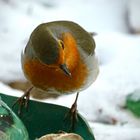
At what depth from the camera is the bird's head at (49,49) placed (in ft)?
7.59

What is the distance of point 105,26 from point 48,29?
2444 millimetres

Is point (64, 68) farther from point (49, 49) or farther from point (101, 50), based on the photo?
point (101, 50)

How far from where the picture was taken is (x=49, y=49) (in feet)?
7.63

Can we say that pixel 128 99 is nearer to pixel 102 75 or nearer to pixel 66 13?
pixel 102 75

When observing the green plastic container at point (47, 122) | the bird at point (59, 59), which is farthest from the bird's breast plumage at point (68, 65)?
the green plastic container at point (47, 122)

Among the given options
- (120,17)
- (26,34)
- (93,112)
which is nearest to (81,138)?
(93,112)

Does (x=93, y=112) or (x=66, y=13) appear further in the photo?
(x=66, y=13)

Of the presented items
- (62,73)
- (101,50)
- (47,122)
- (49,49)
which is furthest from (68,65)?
(101,50)

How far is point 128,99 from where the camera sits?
11.9ft

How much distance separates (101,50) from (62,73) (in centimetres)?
177

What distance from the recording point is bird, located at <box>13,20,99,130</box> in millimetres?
2357

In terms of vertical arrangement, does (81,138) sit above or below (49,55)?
below

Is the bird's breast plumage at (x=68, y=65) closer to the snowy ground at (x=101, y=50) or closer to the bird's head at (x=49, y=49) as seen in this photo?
the bird's head at (x=49, y=49)

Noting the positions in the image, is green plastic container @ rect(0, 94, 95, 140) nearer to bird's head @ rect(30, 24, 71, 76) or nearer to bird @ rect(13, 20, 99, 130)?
bird @ rect(13, 20, 99, 130)
